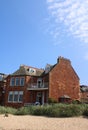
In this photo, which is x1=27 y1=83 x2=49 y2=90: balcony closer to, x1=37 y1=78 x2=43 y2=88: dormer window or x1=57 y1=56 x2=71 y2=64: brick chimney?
x1=37 y1=78 x2=43 y2=88: dormer window

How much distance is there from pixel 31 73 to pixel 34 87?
12.7ft

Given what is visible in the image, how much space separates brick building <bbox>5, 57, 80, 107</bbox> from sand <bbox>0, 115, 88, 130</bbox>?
2506 centimetres

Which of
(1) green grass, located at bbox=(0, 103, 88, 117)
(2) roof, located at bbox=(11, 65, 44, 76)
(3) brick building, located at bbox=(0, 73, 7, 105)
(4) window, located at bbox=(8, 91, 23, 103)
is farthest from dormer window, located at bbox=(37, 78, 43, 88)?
(1) green grass, located at bbox=(0, 103, 88, 117)

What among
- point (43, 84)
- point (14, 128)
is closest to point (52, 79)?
point (43, 84)

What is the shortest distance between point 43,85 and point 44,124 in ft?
95.8

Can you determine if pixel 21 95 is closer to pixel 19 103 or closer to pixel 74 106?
pixel 19 103

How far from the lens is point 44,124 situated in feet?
88.8

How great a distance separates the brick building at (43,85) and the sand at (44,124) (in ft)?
82.2

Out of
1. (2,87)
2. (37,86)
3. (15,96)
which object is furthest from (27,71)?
(2,87)

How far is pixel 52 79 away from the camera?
184 feet

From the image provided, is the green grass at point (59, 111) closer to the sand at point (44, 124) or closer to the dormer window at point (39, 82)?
the sand at point (44, 124)

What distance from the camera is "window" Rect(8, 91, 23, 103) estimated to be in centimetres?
5769

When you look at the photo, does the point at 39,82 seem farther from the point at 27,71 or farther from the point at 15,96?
the point at 15,96

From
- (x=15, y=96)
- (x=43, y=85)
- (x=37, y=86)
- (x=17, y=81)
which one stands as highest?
(x=17, y=81)
